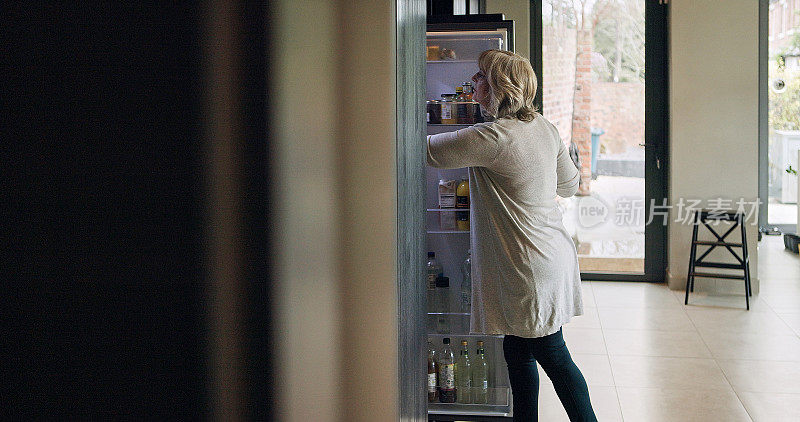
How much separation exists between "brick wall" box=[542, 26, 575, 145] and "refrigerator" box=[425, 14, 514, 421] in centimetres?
344

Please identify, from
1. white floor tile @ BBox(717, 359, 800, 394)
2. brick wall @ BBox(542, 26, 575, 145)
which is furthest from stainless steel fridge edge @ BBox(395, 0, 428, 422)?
brick wall @ BBox(542, 26, 575, 145)

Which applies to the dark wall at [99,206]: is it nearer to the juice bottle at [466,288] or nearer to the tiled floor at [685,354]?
the juice bottle at [466,288]

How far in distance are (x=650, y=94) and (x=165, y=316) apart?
6724 millimetres

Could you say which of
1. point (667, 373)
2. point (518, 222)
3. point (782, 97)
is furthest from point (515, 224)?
point (782, 97)

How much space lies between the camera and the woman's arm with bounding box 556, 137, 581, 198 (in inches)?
105

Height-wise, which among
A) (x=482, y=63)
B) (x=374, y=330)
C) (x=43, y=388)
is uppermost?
(x=482, y=63)

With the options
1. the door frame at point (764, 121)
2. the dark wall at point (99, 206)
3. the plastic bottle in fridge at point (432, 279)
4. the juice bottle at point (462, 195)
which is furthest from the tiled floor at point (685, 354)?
the dark wall at point (99, 206)

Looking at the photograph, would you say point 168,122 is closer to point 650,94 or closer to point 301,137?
point 301,137

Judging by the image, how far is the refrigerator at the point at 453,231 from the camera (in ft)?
11.0

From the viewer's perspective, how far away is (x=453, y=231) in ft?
11.1

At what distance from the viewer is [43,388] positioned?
0.25 meters

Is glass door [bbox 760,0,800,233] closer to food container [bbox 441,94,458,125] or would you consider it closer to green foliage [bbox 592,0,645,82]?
green foliage [bbox 592,0,645,82]

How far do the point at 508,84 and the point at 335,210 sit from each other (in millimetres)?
1795

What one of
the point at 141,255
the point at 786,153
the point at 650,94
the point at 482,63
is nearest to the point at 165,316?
the point at 141,255
